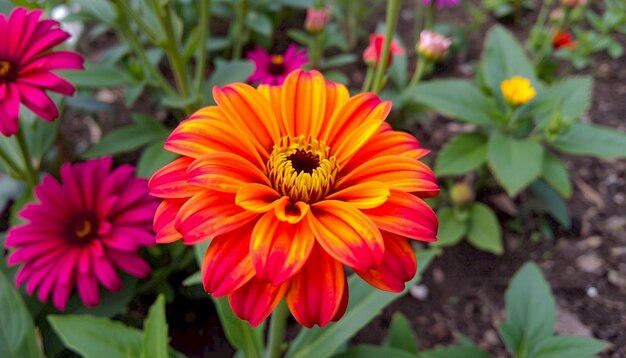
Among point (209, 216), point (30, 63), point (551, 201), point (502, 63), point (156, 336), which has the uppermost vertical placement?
point (30, 63)

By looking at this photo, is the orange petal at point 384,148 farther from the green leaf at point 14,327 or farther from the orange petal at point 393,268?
the green leaf at point 14,327

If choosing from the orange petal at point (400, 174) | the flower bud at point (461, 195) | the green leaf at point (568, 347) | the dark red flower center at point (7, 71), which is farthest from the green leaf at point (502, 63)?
the dark red flower center at point (7, 71)

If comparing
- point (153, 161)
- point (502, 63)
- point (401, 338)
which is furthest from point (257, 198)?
point (502, 63)

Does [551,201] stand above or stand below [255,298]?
below

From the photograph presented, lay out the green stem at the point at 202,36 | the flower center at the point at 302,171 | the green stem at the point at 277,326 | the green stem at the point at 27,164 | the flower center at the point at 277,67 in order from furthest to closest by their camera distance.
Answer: the flower center at the point at 277,67 < the green stem at the point at 202,36 < the green stem at the point at 27,164 < the green stem at the point at 277,326 < the flower center at the point at 302,171

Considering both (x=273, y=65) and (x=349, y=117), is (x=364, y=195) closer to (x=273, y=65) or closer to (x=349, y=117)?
(x=349, y=117)

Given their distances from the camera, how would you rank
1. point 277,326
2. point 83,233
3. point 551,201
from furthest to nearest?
point 551,201 < point 83,233 < point 277,326
